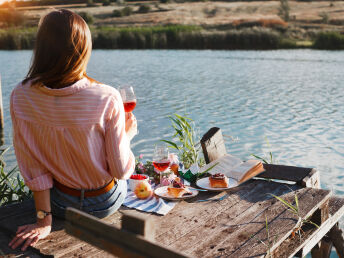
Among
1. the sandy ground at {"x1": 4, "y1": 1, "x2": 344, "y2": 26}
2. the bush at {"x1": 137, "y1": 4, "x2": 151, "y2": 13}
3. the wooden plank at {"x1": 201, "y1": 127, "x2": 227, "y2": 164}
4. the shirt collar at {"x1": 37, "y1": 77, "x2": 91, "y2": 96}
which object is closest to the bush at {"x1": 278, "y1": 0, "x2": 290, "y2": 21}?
the sandy ground at {"x1": 4, "y1": 1, "x2": 344, "y2": 26}

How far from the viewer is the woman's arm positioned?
2141mm

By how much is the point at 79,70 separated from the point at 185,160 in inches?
110

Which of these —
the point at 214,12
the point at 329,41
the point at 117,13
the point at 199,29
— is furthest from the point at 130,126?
the point at 214,12

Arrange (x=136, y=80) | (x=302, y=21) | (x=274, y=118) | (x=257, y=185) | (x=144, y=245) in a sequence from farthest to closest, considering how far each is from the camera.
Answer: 1. (x=302, y=21)
2. (x=136, y=80)
3. (x=274, y=118)
4. (x=257, y=185)
5. (x=144, y=245)

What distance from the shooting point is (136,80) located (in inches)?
559

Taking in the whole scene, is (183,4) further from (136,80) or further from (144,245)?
(144,245)

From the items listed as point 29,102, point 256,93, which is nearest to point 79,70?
point 29,102

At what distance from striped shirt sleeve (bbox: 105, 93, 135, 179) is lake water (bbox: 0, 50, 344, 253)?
3.56 m

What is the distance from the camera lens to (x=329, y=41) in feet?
72.9

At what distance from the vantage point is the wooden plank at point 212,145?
11.3 ft

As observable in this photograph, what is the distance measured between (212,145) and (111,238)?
91.3 inches

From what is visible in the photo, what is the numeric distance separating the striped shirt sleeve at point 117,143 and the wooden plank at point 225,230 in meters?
0.42

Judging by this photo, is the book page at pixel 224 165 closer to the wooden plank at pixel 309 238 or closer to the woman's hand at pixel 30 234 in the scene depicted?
the wooden plank at pixel 309 238

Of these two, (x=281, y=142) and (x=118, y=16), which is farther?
(x=118, y=16)
